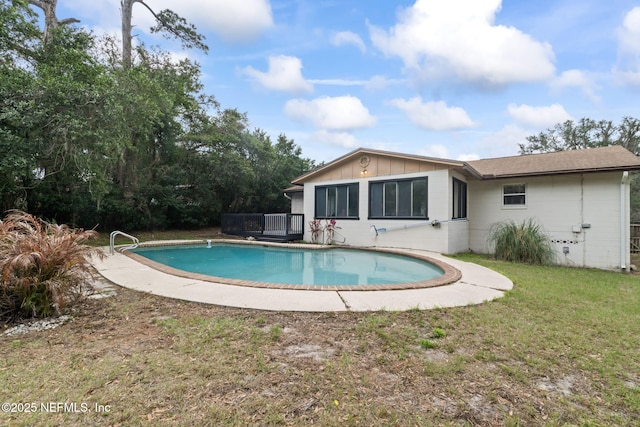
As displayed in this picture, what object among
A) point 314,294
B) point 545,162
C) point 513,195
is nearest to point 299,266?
point 314,294

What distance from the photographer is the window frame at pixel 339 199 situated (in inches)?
441

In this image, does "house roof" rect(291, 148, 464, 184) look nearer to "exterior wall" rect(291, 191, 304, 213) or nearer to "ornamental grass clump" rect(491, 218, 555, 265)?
"ornamental grass clump" rect(491, 218, 555, 265)

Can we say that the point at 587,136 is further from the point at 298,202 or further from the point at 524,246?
the point at 298,202

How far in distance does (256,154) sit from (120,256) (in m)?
10.5

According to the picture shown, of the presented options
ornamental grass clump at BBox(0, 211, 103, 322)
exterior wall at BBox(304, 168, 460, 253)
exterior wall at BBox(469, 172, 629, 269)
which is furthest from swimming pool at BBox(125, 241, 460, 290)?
exterior wall at BBox(469, 172, 629, 269)

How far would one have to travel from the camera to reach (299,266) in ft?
Answer: 26.3

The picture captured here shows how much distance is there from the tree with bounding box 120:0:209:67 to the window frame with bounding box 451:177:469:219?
51.1 ft

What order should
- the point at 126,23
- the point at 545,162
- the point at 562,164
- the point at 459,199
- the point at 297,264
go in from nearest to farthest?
the point at 297,264 < the point at 562,164 < the point at 545,162 < the point at 459,199 < the point at 126,23

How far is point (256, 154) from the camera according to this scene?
672 inches

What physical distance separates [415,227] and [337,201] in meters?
3.37

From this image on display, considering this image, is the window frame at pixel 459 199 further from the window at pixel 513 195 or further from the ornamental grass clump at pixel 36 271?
the ornamental grass clump at pixel 36 271

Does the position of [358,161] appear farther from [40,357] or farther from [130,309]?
[40,357]

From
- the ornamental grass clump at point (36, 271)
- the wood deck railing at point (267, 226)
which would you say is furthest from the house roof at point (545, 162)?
the ornamental grass clump at point (36, 271)

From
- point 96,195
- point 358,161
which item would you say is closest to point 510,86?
point 358,161
